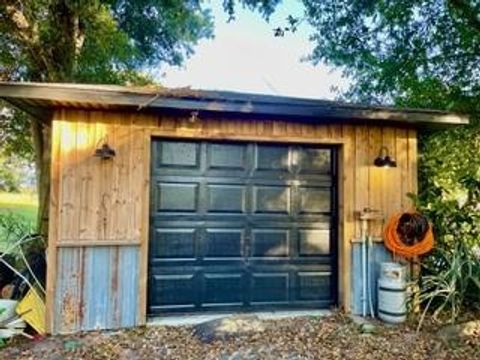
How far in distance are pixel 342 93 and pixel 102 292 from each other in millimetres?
7409

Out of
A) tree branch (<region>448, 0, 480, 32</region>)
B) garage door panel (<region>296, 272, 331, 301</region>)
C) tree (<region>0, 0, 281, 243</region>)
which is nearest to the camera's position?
garage door panel (<region>296, 272, 331, 301</region>)

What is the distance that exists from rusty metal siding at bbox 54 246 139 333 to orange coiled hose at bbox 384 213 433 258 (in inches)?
122

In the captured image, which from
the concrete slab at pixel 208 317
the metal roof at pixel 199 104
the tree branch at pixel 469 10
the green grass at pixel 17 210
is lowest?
the concrete slab at pixel 208 317

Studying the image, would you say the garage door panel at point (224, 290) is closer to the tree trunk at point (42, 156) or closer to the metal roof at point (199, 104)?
the metal roof at point (199, 104)

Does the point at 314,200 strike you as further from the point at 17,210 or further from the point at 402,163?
the point at 17,210

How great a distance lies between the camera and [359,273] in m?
5.74

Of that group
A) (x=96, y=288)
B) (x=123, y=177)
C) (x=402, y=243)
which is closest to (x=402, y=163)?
(x=402, y=243)

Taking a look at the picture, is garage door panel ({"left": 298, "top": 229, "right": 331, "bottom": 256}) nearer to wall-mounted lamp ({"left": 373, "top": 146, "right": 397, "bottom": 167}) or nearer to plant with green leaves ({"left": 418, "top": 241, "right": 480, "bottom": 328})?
wall-mounted lamp ({"left": 373, "top": 146, "right": 397, "bottom": 167})

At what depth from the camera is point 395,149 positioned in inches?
234

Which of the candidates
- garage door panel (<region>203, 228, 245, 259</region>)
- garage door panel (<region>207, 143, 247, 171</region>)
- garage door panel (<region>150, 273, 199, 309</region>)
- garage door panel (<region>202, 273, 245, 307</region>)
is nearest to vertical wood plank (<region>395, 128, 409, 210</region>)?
garage door panel (<region>207, 143, 247, 171</region>)

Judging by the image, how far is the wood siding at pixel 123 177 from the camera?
4.92 m

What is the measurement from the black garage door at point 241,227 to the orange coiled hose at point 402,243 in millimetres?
694

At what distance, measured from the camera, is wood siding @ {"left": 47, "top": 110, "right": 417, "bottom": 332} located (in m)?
4.92

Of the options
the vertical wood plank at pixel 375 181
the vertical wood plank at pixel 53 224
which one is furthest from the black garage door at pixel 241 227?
the vertical wood plank at pixel 53 224
